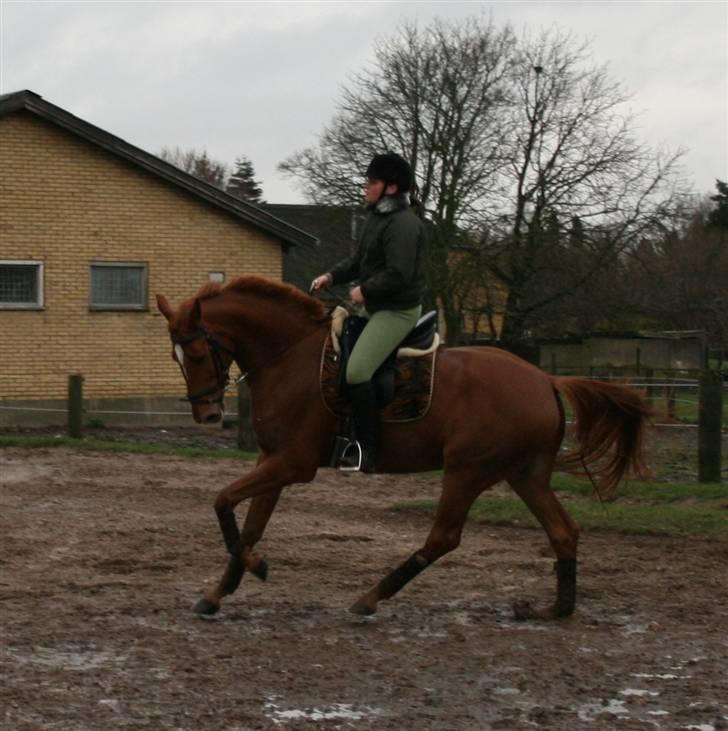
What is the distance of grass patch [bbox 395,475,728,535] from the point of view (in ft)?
35.9

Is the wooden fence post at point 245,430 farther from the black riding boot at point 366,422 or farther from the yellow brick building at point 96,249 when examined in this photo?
the black riding boot at point 366,422

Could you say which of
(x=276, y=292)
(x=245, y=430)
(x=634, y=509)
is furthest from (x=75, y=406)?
(x=276, y=292)

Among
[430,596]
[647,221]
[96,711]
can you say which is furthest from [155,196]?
[647,221]

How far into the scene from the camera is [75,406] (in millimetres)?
18234

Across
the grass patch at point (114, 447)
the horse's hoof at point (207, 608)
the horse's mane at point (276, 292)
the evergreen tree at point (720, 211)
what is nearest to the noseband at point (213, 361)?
the horse's mane at point (276, 292)

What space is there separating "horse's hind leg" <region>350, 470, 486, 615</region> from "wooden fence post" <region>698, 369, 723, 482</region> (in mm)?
6071

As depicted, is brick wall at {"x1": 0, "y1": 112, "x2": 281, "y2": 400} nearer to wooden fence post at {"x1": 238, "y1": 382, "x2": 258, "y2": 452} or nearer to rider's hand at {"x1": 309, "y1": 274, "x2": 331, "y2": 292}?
wooden fence post at {"x1": 238, "y1": 382, "x2": 258, "y2": 452}

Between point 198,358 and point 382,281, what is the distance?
1222 millimetres

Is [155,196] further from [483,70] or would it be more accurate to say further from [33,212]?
[483,70]

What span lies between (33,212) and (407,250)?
15086 mm

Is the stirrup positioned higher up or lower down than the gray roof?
lower down

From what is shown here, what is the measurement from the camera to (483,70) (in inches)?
1510

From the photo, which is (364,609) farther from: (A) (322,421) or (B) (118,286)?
(B) (118,286)

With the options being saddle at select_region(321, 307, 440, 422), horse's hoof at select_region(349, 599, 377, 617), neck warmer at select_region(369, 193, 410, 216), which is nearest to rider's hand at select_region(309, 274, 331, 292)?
saddle at select_region(321, 307, 440, 422)
